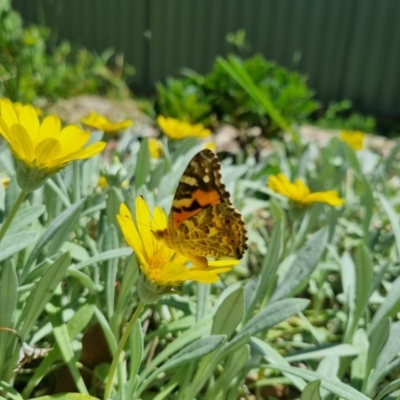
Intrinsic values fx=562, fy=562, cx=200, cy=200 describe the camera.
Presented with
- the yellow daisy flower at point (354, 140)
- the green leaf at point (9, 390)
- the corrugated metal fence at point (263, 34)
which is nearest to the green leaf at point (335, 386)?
the green leaf at point (9, 390)

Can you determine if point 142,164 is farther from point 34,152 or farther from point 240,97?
point 240,97

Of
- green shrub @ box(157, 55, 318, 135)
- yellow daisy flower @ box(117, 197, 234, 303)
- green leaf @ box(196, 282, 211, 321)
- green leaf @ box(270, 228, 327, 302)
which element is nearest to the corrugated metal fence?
green shrub @ box(157, 55, 318, 135)

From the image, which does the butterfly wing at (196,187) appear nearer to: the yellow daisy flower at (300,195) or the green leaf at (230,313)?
the green leaf at (230,313)

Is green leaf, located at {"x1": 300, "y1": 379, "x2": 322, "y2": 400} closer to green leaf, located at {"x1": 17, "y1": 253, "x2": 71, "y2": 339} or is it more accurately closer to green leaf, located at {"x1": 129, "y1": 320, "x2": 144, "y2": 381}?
green leaf, located at {"x1": 129, "y1": 320, "x2": 144, "y2": 381}

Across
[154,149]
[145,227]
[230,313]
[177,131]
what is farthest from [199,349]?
[177,131]

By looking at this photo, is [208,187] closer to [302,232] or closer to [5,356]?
[5,356]

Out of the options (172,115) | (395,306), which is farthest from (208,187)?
(172,115)
